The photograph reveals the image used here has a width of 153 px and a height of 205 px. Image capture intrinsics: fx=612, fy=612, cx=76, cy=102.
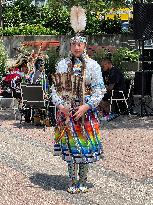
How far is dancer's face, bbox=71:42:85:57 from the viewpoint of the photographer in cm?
672

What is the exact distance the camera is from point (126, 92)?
12.6 meters

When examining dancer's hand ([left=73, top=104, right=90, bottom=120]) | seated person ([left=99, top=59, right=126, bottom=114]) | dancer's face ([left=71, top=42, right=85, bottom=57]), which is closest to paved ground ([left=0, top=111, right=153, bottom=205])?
dancer's hand ([left=73, top=104, right=90, bottom=120])

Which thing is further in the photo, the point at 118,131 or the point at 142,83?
the point at 142,83

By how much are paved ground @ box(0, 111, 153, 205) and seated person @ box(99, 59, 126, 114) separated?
1188 millimetres

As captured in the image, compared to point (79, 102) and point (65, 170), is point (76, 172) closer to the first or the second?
point (79, 102)

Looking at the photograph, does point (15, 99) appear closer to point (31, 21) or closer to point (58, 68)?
point (58, 68)

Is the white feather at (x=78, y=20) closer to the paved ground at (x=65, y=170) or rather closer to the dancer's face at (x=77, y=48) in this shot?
the dancer's face at (x=77, y=48)

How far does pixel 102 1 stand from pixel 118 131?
13.8 meters

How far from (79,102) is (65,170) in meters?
1.49

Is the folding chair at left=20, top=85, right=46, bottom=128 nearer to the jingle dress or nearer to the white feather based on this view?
the white feather

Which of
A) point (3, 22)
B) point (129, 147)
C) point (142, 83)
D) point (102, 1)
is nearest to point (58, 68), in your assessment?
point (129, 147)

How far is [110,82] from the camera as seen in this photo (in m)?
12.4

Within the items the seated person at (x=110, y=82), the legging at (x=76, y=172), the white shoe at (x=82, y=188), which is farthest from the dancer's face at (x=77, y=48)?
the seated person at (x=110, y=82)

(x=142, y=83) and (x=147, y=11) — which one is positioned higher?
(x=147, y=11)
